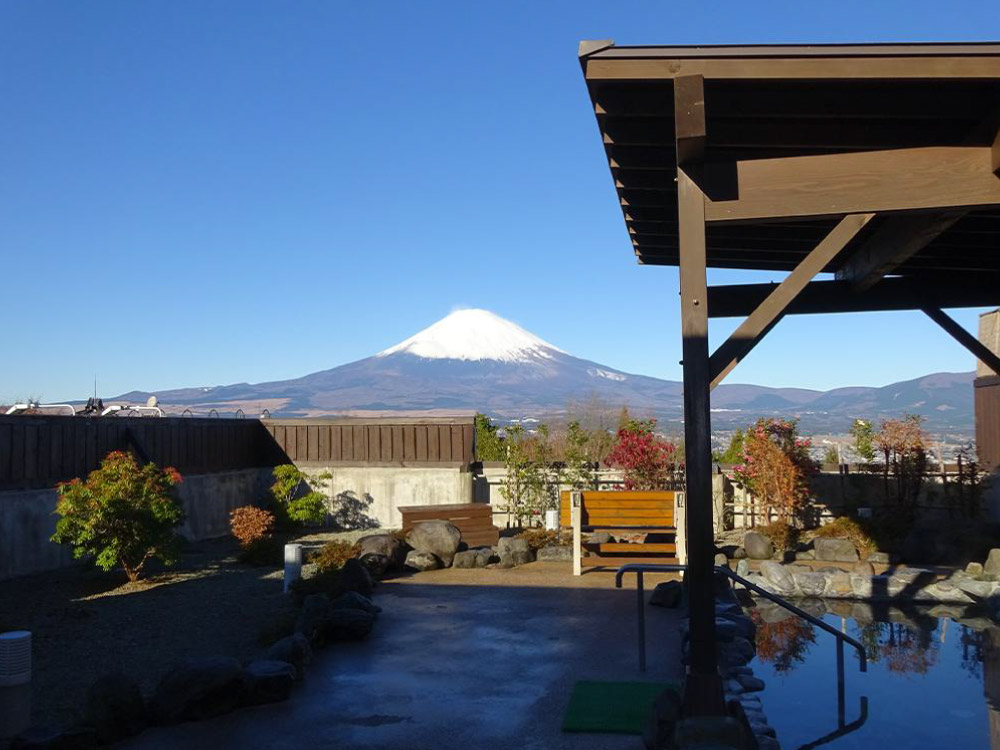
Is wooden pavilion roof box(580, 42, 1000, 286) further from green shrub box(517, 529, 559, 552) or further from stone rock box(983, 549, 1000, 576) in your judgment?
green shrub box(517, 529, 559, 552)

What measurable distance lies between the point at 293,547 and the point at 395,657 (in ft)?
11.3

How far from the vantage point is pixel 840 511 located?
55.8 feet

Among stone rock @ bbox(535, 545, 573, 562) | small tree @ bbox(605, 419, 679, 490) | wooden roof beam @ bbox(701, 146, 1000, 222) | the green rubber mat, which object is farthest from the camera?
small tree @ bbox(605, 419, 679, 490)

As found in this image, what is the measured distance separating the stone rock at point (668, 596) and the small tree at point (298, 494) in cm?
825

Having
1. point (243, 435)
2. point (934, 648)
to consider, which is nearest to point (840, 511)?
point (934, 648)

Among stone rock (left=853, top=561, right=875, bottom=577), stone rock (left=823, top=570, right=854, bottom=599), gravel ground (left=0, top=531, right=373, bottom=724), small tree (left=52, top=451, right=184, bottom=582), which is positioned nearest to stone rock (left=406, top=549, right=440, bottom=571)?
gravel ground (left=0, top=531, right=373, bottom=724)

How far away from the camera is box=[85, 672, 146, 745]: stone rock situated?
19.8 feet

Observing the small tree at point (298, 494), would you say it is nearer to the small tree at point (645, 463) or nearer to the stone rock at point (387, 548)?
the stone rock at point (387, 548)

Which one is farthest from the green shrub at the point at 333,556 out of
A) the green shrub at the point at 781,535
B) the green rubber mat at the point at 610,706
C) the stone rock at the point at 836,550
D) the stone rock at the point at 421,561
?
the stone rock at the point at 836,550

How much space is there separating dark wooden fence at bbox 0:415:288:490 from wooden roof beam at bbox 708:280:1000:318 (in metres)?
9.37

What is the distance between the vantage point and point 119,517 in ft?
38.7

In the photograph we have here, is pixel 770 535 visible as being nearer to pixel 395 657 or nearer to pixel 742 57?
pixel 395 657

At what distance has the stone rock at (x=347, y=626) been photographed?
9.06 metres

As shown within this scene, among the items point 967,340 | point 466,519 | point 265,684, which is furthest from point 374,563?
point 967,340
